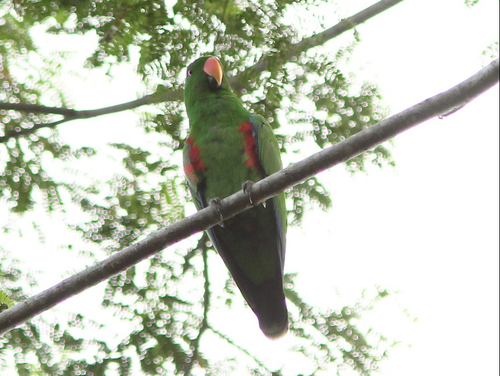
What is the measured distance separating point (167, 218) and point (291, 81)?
117cm

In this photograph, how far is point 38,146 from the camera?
379 cm

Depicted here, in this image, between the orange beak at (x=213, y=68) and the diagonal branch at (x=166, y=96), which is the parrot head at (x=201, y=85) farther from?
the diagonal branch at (x=166, y=96)

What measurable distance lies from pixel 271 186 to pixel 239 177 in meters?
1.12

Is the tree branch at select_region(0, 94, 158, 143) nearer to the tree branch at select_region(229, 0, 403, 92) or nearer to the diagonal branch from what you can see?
the diagonal branch

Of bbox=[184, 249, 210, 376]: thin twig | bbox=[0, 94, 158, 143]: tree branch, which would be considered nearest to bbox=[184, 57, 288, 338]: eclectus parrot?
bbox=[184, 249, 210, 376]: thin twig

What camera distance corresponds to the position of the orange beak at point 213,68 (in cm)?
378

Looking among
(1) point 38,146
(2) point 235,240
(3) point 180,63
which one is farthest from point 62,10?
(2) point 235,240

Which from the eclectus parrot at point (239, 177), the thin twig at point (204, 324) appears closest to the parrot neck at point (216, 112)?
the eclectus parrot at point (239, 177)

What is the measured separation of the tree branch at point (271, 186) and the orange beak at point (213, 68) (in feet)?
3.61

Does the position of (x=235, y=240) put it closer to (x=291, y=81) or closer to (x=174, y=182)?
(x=174, y=182)

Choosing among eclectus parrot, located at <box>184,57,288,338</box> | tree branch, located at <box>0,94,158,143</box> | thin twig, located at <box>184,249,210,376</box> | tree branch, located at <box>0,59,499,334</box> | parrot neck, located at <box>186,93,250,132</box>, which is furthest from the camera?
parrot neck, located at <box>186,93,250,132</box>

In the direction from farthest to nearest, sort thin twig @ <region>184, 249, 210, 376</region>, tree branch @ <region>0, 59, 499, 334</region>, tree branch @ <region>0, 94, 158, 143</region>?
tree branch @ <region>0, 94, 158, 143</region>
thin twig @ <region>184, 249, 210, 376</region>
tree branch @ <region>0, 59, 499, 334</region>

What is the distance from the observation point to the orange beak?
12.4 ft

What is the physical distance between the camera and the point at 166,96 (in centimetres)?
365
